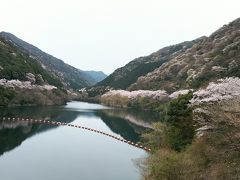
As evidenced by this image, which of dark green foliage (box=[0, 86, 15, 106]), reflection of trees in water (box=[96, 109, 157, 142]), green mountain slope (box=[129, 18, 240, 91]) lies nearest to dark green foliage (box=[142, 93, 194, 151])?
reflection of trees in water (box=[96, 109, 157, 142])

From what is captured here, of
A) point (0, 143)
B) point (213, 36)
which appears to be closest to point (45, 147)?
point (0, 143)

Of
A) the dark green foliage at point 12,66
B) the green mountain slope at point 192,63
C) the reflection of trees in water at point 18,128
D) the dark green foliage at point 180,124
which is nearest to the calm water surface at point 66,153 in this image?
the reflection of trees in water at point 18,128

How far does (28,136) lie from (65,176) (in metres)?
29.3

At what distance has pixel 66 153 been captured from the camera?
56188 mm

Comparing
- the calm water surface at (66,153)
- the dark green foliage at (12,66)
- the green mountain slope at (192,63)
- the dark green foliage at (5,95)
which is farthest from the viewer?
the dark green foliage at (12,66)

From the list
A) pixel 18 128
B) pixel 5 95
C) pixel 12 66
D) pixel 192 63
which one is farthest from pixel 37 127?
pixel 192 63

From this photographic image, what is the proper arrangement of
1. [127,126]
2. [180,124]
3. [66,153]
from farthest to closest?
[127,126]
[66,153]
[180,124]

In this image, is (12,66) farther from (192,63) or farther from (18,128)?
(192,63)

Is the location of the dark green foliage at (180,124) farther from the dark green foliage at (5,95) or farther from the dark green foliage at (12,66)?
the dark green foliage at (12,66)

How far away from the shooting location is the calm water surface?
43.2 metres

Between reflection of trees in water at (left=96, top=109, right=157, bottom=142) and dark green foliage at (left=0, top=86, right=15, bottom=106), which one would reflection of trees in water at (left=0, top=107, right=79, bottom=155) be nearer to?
dark green foliage at (left=0, top=86, right=15, bottom=106)

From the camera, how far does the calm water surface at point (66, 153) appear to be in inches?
1702

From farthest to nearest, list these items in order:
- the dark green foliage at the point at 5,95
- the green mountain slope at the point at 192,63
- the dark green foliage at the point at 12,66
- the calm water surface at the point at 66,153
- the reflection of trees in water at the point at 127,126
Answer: the dark green foliage at the point at 12,66, the green mountain slope at the point at 192,63, the dark green foliage at the point at 5,95, the reflection of trees in water at the point at 127,126, the calm water surface at the point at 66,153

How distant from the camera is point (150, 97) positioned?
141 m
